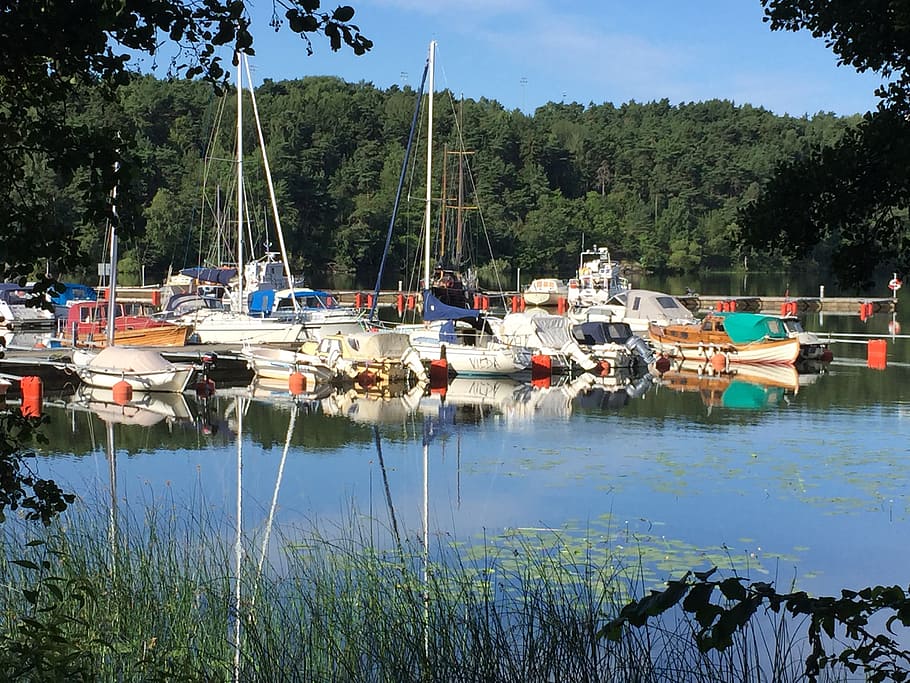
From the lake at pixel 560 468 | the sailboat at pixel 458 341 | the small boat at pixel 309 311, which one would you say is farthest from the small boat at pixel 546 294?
the lake at pixel 560 468

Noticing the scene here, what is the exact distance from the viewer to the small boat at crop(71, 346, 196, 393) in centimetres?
3216

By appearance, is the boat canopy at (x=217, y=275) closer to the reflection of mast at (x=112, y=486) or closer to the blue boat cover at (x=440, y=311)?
the blue boat cover at (x=440, y=311)

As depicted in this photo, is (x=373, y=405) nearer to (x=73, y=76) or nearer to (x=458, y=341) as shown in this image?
(x=458, y=341)

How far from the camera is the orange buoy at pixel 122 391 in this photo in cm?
3144

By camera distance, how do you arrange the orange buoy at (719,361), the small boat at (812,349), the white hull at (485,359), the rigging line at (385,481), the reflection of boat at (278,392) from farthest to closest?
the small boat at (812,349)
the orange buoy at (719,361)
the white hull at (485,359)
the reflection of boat at (278,392)
the rigging line at (385,481)

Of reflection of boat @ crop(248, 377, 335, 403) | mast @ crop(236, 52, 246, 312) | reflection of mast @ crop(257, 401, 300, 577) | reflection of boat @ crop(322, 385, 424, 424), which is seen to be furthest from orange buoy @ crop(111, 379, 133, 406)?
mast @ crop(236, 52, 246, 312)

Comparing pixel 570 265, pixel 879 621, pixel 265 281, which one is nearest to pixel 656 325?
pixel 265 281

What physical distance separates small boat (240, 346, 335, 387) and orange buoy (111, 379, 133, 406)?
205 inches

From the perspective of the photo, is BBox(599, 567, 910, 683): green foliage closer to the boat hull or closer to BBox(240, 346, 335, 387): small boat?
BBox(240, 346, 335, 387): small boat

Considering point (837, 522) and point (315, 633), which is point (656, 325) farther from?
point (315, 633)

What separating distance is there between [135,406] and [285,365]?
6.69 m

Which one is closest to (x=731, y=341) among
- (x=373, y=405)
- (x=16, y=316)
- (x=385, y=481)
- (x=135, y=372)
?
(x=373, y=405)

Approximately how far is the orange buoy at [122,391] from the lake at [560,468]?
1194 mm

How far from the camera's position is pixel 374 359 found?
36.2m
